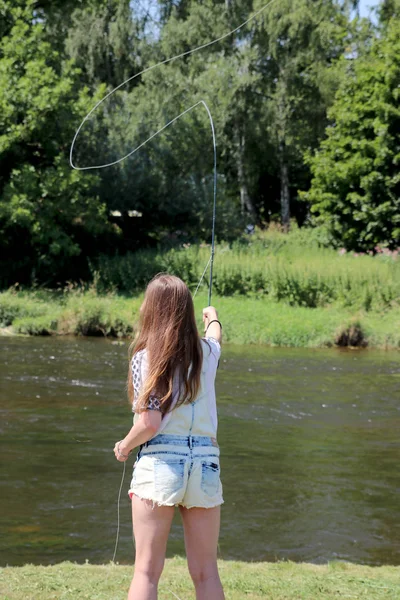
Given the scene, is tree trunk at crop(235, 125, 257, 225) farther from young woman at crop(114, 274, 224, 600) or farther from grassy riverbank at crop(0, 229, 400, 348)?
young woman at crop(114, 274, 224, 600)

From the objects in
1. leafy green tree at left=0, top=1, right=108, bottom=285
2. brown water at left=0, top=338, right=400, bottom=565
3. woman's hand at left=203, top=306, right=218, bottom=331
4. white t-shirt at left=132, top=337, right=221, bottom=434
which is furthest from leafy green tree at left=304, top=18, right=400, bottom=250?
white t-shirt at left=132, top=337, right=221, bottom=434

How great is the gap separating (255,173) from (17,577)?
114ft

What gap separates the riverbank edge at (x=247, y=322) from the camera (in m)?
19.0

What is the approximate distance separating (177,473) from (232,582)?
153cm

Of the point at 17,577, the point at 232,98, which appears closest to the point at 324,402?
the point at 17,577

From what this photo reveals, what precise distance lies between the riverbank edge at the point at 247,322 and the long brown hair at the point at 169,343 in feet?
50.8

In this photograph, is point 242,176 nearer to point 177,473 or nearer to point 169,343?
point 169,343

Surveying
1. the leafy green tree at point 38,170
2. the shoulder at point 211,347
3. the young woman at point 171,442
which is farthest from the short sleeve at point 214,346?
the leafy green tree at point 38,170

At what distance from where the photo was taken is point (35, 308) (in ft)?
69.5

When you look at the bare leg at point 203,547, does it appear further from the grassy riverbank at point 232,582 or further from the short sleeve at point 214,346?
the grassy riverbank at point 232,582

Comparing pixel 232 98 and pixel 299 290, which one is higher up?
pixel 232 98

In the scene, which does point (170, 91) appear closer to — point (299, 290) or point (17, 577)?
point (299, 290)

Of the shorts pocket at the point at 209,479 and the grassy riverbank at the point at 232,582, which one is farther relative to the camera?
the grassy riverbank at the point at 232,582

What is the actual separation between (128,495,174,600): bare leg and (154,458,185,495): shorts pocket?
8cm
